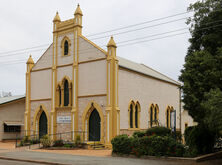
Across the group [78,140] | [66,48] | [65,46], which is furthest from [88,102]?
[65,46]

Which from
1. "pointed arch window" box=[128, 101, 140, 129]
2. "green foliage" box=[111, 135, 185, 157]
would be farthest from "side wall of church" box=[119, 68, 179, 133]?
"green foliage" box=[111, 135, 185, 157]

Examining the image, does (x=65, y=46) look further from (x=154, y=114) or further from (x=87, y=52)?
(x=154, y=114)

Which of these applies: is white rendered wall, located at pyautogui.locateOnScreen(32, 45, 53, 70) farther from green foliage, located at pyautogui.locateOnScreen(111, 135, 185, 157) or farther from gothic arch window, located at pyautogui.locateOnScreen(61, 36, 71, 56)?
green foliage, located at pyautogui.locateOnScreen(111, 135, 185, 157)

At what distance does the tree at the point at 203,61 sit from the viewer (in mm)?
16141

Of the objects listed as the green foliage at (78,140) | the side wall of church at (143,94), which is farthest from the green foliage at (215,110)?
the green foliage at (78,140)

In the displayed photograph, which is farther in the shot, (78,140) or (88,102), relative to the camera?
(88,102)

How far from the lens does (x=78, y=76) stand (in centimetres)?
2803

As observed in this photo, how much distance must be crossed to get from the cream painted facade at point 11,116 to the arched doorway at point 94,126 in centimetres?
1160

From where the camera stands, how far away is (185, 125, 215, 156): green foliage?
55.6 ft

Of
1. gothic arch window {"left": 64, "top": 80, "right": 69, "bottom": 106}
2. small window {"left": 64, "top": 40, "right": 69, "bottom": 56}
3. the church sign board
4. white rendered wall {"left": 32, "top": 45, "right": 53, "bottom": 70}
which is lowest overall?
the church sign board

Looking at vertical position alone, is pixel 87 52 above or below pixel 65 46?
below

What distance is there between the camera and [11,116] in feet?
115

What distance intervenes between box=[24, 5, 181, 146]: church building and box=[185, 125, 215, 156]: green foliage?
6647mm

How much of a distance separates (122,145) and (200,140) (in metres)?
4.74
